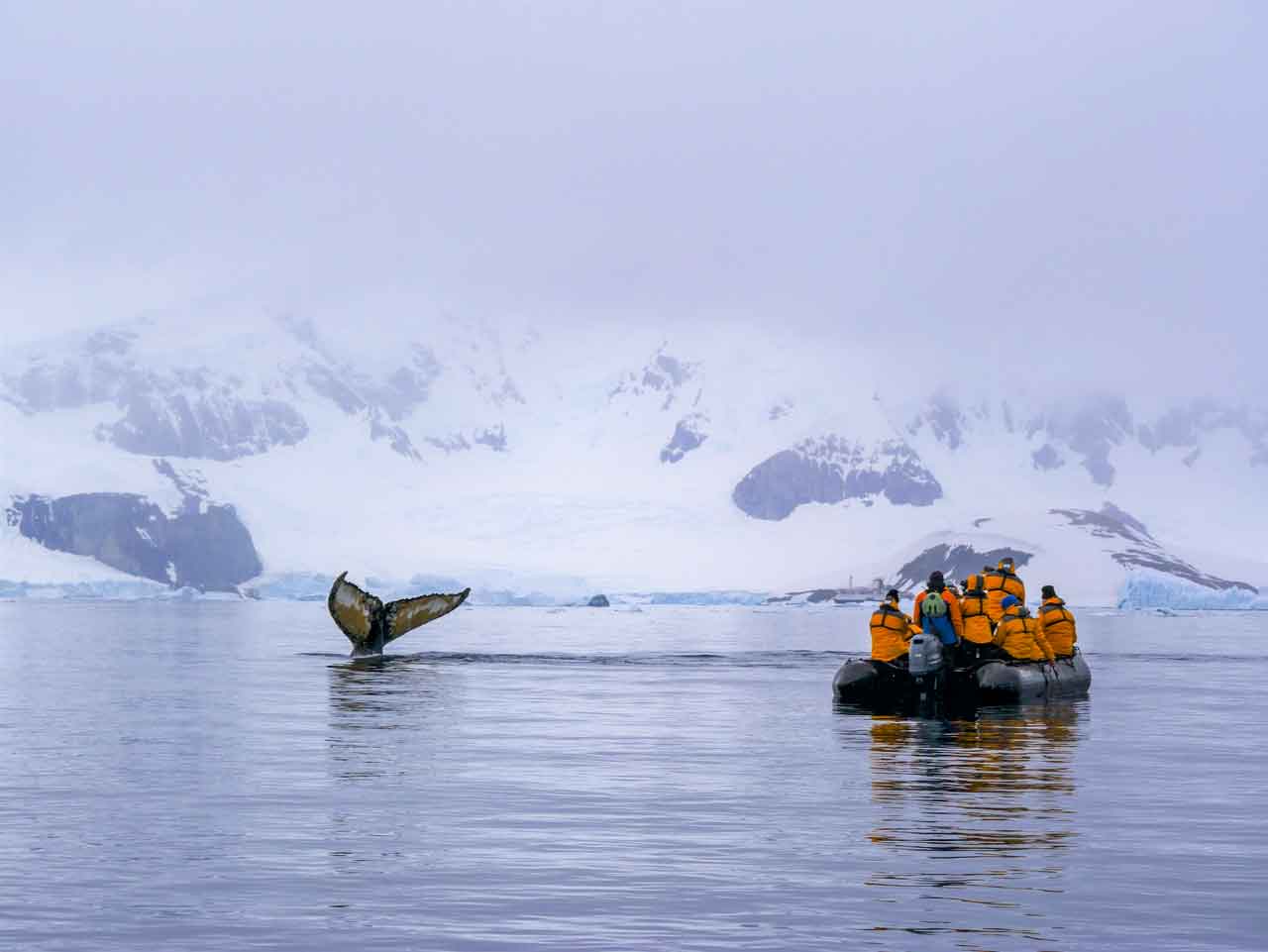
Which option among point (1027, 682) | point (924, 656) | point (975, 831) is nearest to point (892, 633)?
point (924, 656)

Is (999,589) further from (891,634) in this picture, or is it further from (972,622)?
(891,634)

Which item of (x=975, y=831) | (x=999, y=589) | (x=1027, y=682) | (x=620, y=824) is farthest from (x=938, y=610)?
(x=620, y=824)

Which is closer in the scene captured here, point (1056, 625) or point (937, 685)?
point (937, 685)

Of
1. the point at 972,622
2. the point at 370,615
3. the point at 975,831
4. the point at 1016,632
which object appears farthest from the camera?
the point at 370,615

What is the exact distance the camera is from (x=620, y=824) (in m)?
23.8

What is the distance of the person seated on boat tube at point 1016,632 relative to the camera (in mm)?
47562

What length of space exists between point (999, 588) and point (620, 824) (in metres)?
26.0

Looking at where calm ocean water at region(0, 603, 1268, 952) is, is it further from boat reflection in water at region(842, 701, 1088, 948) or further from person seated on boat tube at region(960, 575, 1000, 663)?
person seated on boat tube at region(960, 575, 1000, 663)

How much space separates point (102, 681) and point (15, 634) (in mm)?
57081

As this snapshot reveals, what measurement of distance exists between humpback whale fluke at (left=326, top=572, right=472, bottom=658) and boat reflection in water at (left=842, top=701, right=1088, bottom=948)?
133 ft

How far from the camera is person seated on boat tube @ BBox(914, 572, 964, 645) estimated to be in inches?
1738

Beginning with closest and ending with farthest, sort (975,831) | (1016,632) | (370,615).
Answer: (975,831) < (1016,632) < (370,615)

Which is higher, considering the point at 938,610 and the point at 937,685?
the point at 938,610

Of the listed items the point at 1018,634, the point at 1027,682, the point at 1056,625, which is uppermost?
the point at 1056,625
